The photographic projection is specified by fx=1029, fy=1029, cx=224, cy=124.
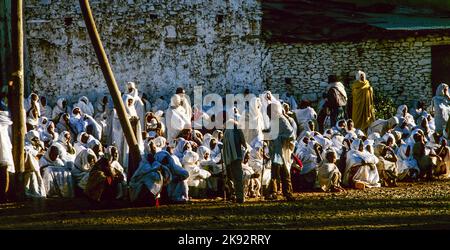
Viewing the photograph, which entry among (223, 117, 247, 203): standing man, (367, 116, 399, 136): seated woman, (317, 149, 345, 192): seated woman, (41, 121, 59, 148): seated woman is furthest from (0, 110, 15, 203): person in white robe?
(367, 116, 399, 136): seated woman

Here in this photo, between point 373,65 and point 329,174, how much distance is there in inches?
327

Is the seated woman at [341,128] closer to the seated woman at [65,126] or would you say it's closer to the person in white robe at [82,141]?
the person in white robe at [82,141]

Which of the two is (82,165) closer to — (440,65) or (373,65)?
(373,65)

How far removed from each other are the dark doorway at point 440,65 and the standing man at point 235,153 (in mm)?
10971

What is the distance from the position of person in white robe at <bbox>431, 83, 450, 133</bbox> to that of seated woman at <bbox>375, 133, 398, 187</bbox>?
4163mm

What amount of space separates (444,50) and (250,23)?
16.3ft

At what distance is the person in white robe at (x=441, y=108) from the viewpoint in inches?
927

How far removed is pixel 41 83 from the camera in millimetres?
26344

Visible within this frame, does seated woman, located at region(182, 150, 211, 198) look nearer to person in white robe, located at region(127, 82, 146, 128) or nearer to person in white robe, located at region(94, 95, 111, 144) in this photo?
person in white robe, located at region(94, 95, 111, 144)

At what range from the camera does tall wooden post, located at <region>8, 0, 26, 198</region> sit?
1695cm

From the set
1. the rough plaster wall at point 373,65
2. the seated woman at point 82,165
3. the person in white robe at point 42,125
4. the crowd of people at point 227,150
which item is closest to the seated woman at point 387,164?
the crowd of people at point 227,150

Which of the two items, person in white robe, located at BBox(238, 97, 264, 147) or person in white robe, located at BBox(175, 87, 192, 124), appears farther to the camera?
person in white robe, located at BBox(175, 87, 192, 124)
